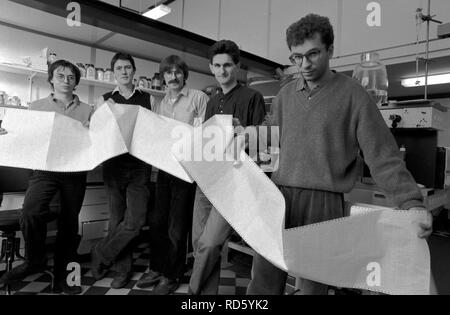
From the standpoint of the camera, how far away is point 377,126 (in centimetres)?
107

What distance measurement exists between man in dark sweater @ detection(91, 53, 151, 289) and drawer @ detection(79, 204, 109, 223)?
0.64m

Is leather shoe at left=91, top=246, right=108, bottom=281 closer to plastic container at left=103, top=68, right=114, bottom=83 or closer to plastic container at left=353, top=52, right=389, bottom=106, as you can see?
plastic container at left=103, top=68, right=114, bottom=83

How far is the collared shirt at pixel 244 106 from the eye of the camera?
64.5 inches

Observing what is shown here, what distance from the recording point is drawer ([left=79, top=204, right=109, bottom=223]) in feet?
8.70

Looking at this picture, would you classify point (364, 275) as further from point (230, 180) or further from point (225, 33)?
point (225, 33)

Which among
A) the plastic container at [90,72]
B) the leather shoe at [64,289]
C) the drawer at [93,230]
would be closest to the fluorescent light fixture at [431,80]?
the plastic container at [90,72]

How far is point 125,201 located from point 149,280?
58 cm

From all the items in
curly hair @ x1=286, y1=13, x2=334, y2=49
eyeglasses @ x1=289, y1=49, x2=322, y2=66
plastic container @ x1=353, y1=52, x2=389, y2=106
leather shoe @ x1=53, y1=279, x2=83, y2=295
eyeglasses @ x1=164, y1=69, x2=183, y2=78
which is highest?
plastic container @ x1=353, y1=52, x2=389, y2=106

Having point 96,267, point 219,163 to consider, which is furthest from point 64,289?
point 219,163

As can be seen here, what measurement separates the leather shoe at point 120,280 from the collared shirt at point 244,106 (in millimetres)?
1354

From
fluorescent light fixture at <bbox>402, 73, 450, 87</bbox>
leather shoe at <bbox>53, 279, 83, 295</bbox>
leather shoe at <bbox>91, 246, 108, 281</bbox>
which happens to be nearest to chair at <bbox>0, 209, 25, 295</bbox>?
leather shoe at <bbox>53, 279, 83, 295</bbox>

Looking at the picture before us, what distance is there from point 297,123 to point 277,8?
13.9ft

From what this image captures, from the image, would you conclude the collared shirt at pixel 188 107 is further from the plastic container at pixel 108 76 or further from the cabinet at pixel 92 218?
the plastic container at pixel 108 76
